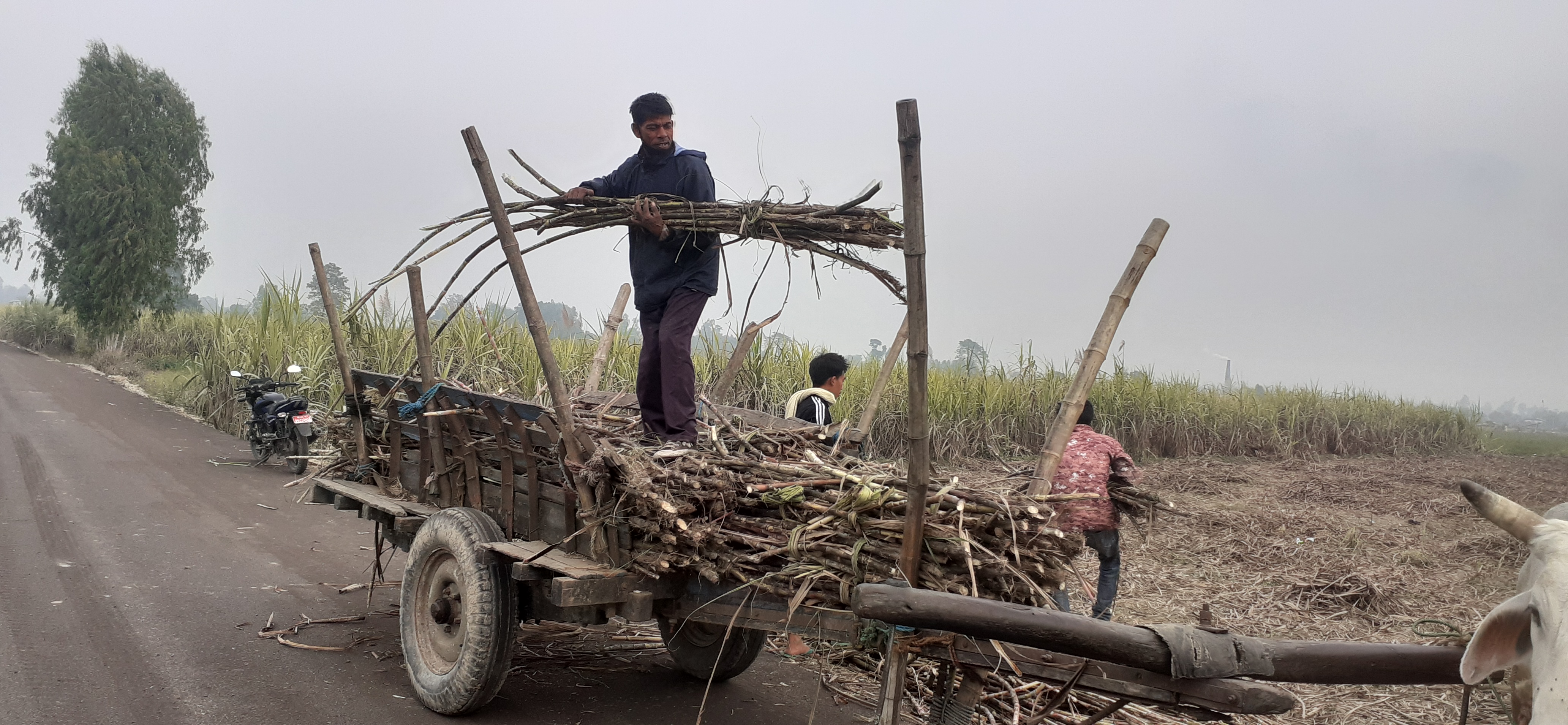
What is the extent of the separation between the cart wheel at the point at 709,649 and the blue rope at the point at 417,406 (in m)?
1.50

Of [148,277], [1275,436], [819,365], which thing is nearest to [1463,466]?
[1275,436]

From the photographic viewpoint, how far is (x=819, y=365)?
18.2ft

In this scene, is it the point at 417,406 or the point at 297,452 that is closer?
the point at 417,406

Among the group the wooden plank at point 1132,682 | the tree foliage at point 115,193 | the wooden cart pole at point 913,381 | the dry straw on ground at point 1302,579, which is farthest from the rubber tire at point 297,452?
the tree foliage at point 115,193

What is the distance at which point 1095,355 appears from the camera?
9.67 feet

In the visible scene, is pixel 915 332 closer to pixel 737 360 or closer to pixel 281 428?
pixel 737 360

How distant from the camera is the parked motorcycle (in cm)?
1030

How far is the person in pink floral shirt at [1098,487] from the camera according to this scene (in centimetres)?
477

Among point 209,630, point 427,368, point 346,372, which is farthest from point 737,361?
point 209,630

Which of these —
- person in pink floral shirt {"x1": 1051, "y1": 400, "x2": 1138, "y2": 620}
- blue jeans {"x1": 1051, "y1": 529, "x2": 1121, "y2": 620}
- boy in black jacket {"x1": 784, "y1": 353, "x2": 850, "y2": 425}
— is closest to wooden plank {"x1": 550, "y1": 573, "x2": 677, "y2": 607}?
boy in black jacket {"x1": 784, "y1": 353, "x2": 850, "y2": 425}

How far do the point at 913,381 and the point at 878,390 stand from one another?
5.99 feet

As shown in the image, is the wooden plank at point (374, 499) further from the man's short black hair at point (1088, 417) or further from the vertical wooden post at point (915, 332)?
the man's short black hair at point (1088, 417)

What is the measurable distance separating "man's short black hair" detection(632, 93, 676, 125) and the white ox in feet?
10.7

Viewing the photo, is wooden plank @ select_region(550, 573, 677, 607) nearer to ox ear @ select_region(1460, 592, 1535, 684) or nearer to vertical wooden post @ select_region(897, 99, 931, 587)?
vertical wooden post @ select_region(897, 99, 931, 587)
